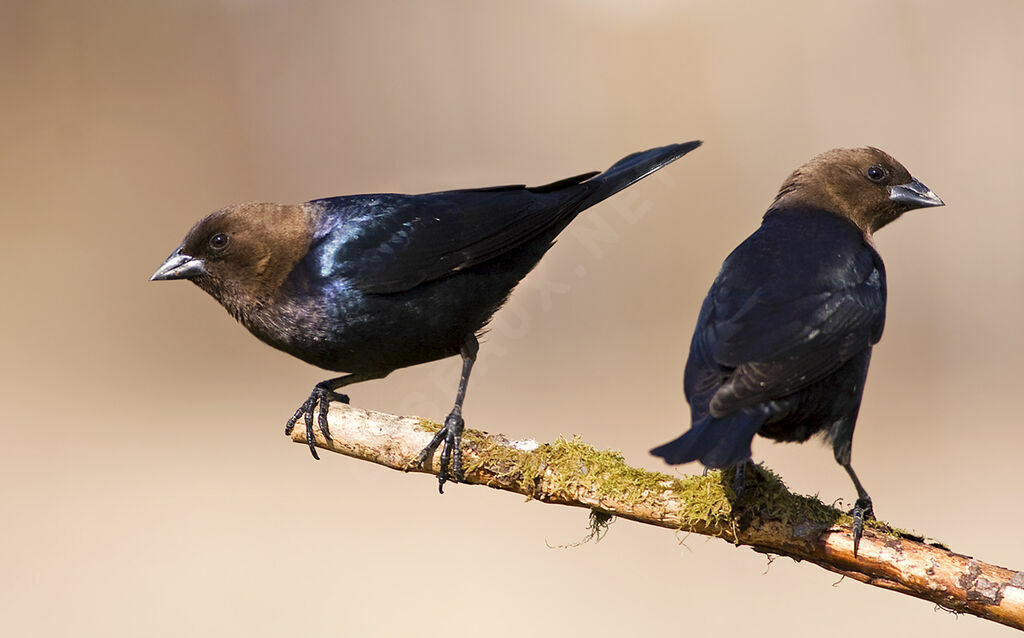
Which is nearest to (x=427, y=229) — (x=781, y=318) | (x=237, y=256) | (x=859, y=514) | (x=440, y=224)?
(x=440, y=224)

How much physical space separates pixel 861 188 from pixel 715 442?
2013mm

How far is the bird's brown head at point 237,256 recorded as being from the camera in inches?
160

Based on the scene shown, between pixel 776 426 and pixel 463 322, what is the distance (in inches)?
52.6

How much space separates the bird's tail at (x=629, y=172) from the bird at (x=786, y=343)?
21.6 inches

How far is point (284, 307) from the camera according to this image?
13.0 ft

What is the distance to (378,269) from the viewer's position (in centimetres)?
409

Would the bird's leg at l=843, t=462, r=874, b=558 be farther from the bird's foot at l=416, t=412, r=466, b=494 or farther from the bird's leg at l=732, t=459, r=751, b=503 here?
the bird's foot at l=416, t=412, r=466, b=494

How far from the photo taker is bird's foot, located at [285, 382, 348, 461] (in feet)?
13.1

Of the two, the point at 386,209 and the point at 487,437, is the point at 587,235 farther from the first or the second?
the point at 487,437

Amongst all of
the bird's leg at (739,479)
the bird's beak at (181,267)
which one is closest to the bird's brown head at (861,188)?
the bird's leg at (739,479)

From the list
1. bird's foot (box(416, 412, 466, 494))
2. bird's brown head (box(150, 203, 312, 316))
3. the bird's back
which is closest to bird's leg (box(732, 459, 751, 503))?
the bird's back

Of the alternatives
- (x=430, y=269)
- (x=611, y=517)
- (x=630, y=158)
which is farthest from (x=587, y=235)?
(x=611, y=517)

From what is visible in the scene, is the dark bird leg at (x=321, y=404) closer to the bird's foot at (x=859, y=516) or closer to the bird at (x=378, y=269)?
the bird at (x=378, y=269)

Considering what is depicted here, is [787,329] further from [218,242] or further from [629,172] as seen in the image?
[218,242]
